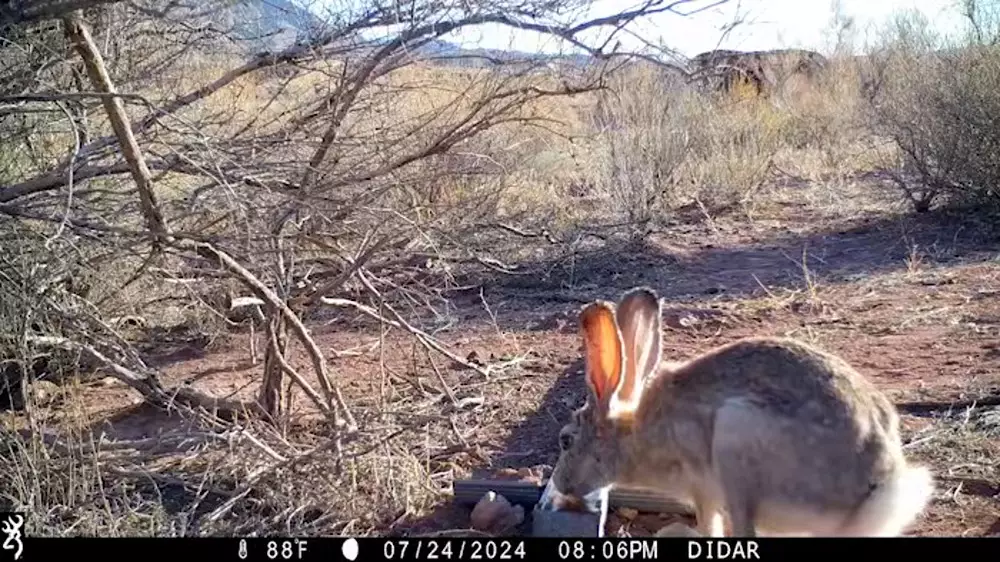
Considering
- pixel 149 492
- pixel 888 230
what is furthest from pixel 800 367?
pixel 888 230

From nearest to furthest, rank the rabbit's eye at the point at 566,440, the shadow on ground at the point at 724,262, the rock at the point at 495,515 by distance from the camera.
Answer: the rabbit's eye at the point at 566,440 → the rock at the point at 495,515 → the shadow on ground at the point at 724,262

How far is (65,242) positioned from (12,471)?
66 centimetres

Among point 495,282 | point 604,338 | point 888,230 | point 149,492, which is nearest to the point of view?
point 604,338

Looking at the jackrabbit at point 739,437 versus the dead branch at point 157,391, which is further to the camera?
the dead branch at point 157,391

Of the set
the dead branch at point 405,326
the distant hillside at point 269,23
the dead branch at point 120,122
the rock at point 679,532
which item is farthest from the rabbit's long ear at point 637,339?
the distant hillside at point 269,23

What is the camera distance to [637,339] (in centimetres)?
225

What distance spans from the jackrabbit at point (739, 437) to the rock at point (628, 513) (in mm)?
288

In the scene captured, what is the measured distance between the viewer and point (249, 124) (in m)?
3.92

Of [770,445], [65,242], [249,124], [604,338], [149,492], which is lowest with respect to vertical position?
[149,492]

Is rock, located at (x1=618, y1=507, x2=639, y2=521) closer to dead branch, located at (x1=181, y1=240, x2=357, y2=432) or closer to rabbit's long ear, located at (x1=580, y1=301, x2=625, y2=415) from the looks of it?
rabbit's long ear, located at (x1=580, y1=301, x2=625, y2=415)

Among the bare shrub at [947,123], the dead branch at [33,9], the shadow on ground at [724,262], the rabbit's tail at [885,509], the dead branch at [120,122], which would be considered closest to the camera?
the rabbit's tail at [885,509]

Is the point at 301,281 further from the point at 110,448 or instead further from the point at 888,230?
the point at 888,230

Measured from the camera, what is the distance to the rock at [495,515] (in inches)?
103
